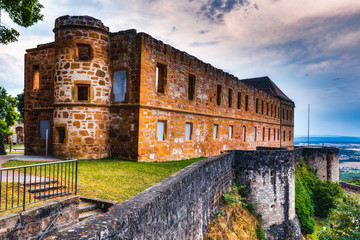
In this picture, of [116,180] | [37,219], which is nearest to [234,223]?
[116,180]

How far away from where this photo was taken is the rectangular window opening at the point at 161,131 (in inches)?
510

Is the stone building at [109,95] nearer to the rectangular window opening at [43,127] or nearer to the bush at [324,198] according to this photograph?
the rectangular window opening at [43,127]

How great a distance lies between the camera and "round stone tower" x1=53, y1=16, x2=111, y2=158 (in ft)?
37.9

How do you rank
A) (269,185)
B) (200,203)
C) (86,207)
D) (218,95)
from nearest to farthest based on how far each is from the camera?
(86,207)
(200,203)
(269,185)
(218,95)

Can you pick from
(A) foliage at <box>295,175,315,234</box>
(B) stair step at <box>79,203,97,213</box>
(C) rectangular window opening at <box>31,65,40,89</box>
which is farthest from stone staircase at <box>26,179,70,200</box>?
(A) foliage at <box>295,175,315,234</box>

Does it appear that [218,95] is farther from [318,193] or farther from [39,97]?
[39,97]

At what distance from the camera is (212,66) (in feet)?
59.7

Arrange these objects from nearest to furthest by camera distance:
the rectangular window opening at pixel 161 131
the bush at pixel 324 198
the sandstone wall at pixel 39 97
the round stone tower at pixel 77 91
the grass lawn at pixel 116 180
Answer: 1. the grass lawn at pixel 116 180
2. the round stone tower at pixel 77 91
3. the rectangular window opening at pixel 161 131
4. the sandstone wall at pixel 39 97
5. the bush at pixel 324 198

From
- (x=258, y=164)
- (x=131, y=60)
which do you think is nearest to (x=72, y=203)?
(x=131, y=60)

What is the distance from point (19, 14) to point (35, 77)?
4.89 m

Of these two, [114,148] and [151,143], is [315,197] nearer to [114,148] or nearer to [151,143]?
[151,143]

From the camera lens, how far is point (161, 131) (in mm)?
13188

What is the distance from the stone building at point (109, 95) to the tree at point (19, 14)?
103cm

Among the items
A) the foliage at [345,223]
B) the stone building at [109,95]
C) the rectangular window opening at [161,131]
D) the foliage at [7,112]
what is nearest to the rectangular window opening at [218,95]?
the stone building at [109,95]
